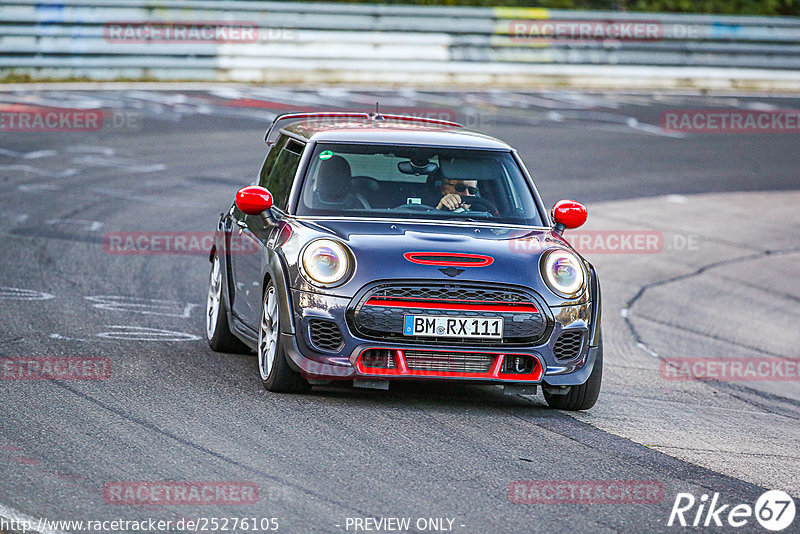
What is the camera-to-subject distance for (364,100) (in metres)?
23.8

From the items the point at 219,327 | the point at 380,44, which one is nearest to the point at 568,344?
the point at 219,327

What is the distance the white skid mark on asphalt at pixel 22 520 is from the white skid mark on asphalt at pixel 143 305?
5.20 meters

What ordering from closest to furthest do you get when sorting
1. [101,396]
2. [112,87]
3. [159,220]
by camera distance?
1. [101,396]
2. [159,220]
3. [112,87]

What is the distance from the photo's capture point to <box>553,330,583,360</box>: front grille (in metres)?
7.58

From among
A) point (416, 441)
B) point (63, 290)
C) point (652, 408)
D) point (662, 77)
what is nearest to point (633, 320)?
point (652, 408)

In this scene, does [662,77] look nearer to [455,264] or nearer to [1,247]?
[1,247]

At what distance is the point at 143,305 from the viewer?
10781 mm

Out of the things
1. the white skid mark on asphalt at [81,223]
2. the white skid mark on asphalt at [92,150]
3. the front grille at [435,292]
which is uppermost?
the front grille at [435,292]

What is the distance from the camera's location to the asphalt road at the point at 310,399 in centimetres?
579

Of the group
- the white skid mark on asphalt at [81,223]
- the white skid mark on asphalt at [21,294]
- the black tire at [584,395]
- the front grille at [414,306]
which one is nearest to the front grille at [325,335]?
the front grille at [414,306]

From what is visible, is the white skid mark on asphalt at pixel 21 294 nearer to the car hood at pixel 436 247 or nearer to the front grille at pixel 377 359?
the car hood at pixel 436 247

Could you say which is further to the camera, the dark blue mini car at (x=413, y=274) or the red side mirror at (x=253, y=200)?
the red side mirror at (x=253, y=200)

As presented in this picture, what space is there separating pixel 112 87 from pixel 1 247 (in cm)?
1156

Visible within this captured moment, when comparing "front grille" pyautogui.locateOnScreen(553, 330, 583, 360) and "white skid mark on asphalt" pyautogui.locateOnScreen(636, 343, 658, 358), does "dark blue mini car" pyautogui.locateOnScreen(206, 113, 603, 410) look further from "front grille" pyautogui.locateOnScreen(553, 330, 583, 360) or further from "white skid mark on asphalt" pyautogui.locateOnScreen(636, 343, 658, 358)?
"white skid mark on asphalt" pyautogui.locateOnScreen(636, 343, 658, 358)
